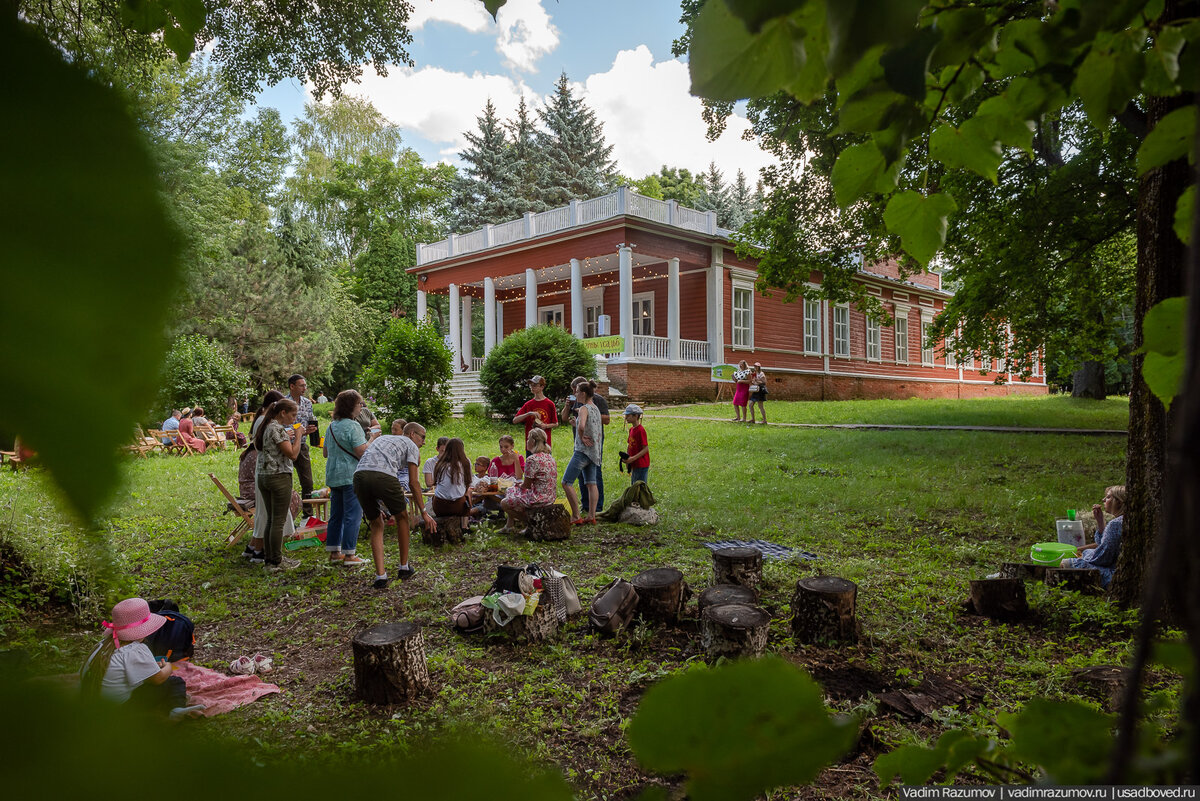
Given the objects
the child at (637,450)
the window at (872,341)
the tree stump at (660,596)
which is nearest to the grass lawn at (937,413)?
the window at (872,341)

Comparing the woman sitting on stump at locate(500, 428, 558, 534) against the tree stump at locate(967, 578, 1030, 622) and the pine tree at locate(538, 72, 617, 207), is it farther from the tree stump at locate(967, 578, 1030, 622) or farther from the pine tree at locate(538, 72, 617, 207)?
the pine tree at locate(538, 72, 617, 207)

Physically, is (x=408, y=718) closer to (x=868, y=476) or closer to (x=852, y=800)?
(x=852, y=800)

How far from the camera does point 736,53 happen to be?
57 cm

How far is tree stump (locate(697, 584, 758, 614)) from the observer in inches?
206

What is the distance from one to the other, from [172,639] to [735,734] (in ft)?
17.2

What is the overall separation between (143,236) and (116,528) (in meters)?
0.12

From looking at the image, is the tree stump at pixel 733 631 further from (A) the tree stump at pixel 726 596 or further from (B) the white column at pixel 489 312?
(B) the white column at pixel 489 312

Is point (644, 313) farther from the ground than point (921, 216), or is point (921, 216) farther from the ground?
point (644, 313)

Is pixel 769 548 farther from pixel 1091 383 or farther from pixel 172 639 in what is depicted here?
pixel 1091 383

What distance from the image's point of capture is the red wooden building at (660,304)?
2038cm

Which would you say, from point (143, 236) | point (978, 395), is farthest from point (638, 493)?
point (978, 395)

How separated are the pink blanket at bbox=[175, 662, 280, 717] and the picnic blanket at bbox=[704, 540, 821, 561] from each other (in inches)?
164

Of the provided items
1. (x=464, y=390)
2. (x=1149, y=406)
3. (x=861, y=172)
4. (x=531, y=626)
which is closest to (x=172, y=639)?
(x=531, y=626)

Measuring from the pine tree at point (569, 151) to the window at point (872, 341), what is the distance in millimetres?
20561
